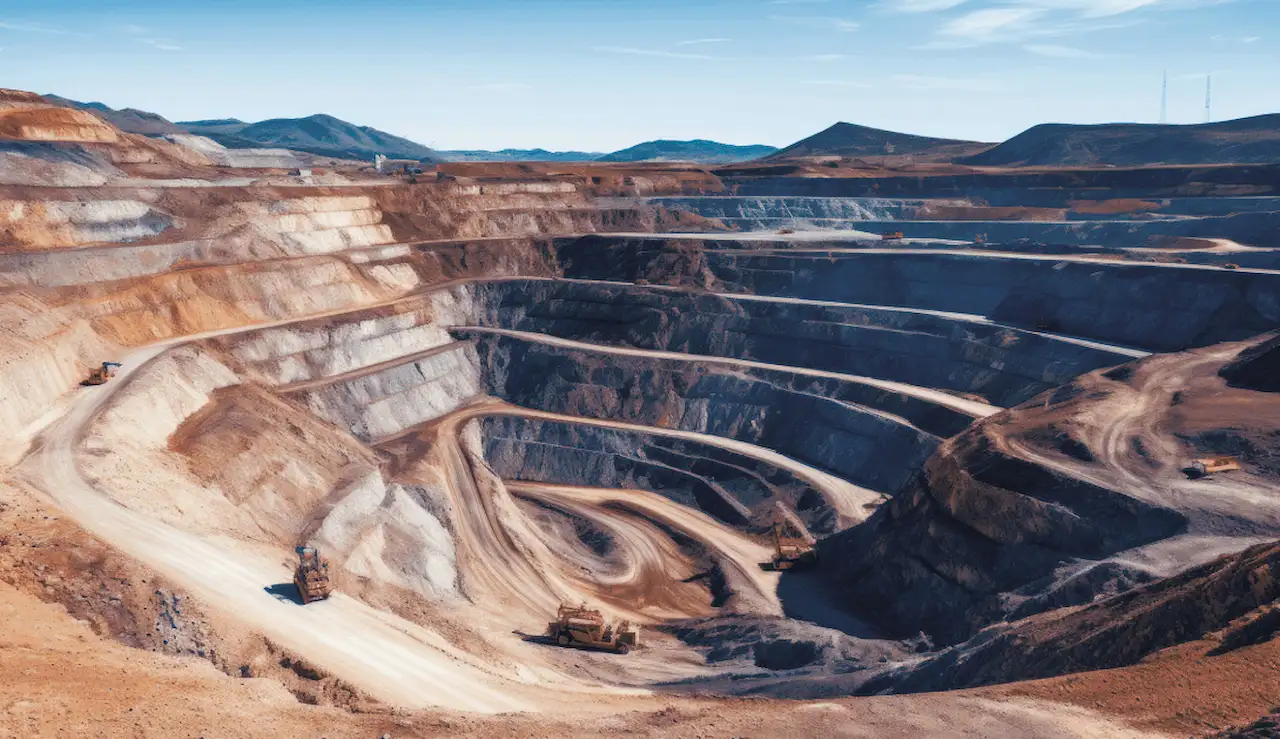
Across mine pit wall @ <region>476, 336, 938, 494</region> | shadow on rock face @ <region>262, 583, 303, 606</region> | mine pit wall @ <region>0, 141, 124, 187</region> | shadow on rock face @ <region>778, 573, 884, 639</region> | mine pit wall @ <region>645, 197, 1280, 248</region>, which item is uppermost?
mine pit wall @ <region>0, 141, 124, 187</region>

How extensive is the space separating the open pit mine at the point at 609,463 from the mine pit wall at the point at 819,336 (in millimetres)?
331

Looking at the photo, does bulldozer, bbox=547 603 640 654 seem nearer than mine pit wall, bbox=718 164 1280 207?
Yes

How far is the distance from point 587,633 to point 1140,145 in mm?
156173

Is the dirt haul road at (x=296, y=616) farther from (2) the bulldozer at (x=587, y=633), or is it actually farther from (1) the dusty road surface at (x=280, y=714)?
(2) the bulldozer at (x=587, y=633)

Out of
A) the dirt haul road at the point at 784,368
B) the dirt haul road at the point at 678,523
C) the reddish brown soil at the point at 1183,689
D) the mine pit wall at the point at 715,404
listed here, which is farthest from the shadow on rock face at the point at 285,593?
the dirt haul road at the point at 784,368

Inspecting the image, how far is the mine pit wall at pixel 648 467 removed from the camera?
58.2 metres

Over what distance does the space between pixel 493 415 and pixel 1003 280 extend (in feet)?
144

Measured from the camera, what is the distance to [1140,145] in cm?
15762

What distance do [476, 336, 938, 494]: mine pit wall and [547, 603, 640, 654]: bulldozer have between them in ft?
81.9

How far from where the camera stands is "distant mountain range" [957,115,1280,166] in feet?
458

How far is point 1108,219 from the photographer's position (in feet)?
331

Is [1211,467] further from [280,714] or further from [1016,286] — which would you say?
[1016,286]

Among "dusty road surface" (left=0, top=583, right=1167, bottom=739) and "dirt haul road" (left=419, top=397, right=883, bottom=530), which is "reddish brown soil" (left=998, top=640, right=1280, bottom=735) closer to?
"dusty road surface" (left=0, top=583, right=1167, bottom=739)

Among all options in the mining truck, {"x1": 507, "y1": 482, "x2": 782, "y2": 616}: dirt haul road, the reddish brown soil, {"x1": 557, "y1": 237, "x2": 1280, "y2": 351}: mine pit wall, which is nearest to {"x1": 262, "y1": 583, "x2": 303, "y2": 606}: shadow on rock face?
{"x1": 507, "y1": 482, "x2": 782, "y2": 616}: dirt haul road
